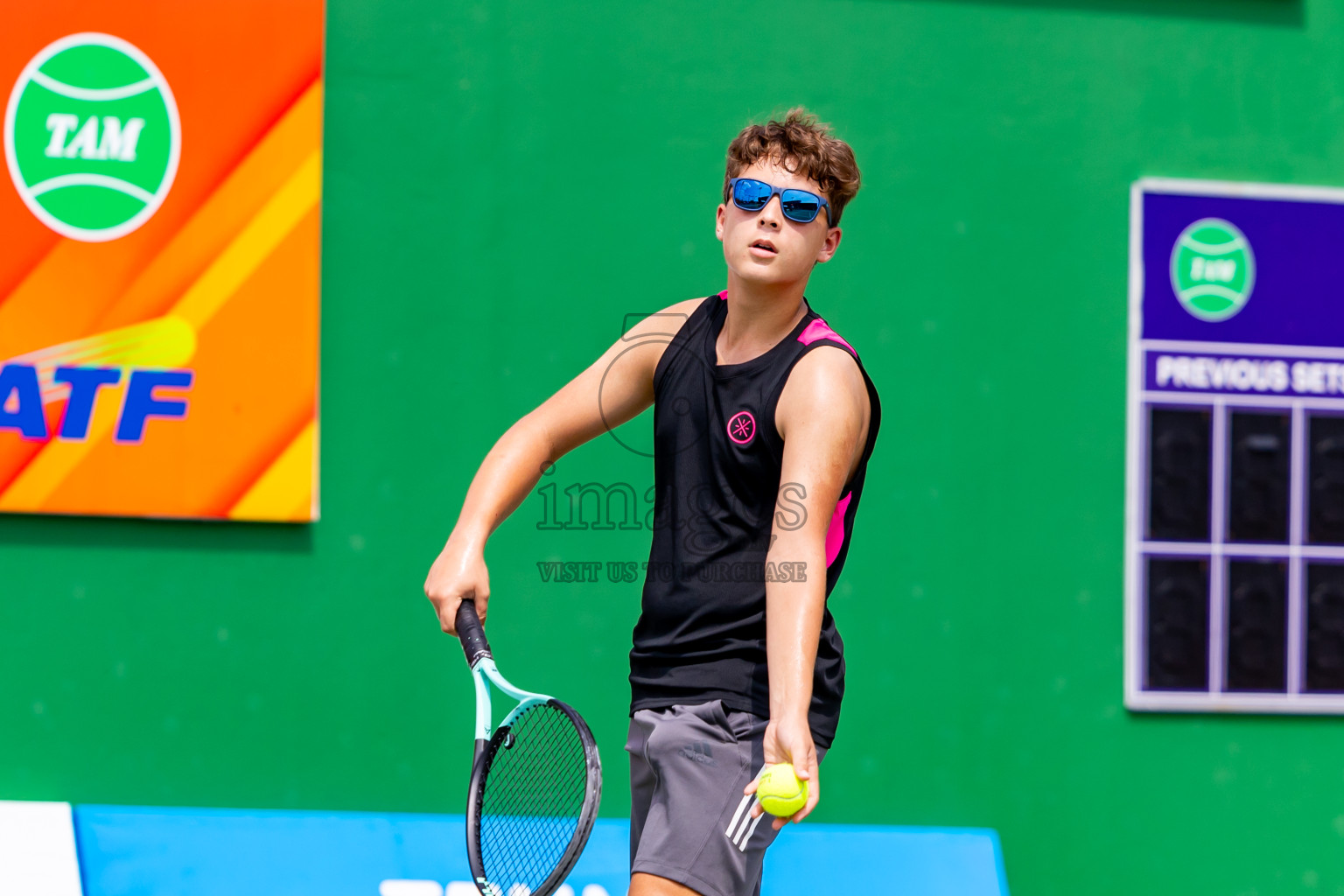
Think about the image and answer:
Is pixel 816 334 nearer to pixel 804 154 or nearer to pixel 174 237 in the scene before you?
pixel 804 154

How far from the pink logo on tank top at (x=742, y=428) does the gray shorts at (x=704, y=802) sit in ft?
1.55

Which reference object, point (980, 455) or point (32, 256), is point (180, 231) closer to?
point (32, 256)

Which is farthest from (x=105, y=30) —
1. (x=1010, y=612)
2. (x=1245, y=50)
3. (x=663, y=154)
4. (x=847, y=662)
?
(x=1245, y=50)

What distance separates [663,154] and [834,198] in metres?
2.24

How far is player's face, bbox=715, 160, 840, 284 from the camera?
2.32 meters

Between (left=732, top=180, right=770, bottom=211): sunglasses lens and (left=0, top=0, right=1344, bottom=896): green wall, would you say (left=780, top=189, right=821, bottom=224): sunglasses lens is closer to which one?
(left=732, top=180, right=770, bottom=211): sunglasses lens

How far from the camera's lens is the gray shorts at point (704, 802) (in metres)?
2.17

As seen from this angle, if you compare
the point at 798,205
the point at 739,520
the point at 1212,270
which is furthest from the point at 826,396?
the point at 1212,270

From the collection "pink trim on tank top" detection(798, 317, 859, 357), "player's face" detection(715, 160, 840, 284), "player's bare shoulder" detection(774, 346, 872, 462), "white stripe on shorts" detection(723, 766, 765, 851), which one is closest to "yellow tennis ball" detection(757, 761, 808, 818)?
"white stripe on shorts" detection(723, 766, 765, 851)

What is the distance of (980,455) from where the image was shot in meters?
4.66

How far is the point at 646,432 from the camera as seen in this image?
4.48m

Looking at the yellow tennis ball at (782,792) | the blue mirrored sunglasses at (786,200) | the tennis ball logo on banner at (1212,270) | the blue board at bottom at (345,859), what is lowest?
the blue board at bottom at (345,859)

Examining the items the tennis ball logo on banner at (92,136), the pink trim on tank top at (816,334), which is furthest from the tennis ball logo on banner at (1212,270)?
the tennis ball logo on banner at (92,136)

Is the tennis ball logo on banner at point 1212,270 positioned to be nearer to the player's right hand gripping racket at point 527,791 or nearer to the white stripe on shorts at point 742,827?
the player's right hand gripping racket at point 527,791
